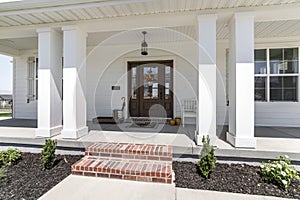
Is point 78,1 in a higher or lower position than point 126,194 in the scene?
higher

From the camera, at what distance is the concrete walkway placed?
2.24 meters

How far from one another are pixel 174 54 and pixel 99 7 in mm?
2996

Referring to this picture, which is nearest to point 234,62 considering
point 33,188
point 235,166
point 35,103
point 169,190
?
point 235,166

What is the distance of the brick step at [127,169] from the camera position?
8.52 feet

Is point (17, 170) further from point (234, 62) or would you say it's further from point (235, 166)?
point (234, 62)

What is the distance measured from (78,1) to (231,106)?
321cm

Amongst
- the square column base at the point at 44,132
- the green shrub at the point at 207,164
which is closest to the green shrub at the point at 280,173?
the green shrub at the point at 207,164

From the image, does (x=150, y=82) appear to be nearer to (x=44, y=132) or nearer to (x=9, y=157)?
(x=44, y=132)

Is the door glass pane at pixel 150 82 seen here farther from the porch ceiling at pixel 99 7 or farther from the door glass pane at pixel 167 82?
the porch ceiling at pixel 99 7

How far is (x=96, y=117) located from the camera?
232 inches

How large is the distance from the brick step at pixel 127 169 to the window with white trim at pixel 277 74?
3.92 m

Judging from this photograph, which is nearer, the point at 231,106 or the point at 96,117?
the point at 231,106

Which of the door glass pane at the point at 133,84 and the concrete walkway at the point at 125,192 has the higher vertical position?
the door glass pane at the point at 133,84

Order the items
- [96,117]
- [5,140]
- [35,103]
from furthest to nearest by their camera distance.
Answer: [35,103] < [96,117] < [5,140]
